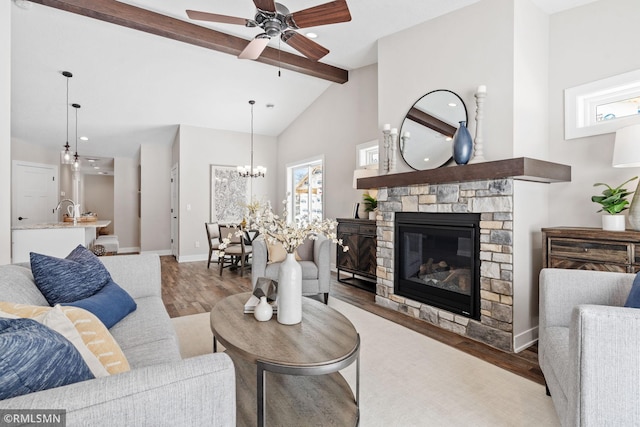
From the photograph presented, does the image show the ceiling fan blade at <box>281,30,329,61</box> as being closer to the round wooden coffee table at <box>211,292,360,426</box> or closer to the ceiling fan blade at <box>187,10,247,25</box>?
the ceiling fan blade at <box>187,10,247,25</box>

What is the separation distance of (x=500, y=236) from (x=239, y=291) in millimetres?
3195

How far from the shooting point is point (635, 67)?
103 inches

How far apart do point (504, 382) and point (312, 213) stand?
469 cm

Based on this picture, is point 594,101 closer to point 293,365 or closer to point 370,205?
point 370,205

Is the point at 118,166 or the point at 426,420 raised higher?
the point at 118,166

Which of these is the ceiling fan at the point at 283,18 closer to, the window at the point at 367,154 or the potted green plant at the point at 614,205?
the window at the point at 367,154

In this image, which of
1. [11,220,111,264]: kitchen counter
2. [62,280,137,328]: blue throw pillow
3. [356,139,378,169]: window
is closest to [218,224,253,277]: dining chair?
[11,220,111,264]: kitchen counter

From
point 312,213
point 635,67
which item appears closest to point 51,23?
point 312,213

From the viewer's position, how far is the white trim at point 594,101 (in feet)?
8.68

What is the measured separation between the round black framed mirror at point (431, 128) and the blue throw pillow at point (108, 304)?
2915mm

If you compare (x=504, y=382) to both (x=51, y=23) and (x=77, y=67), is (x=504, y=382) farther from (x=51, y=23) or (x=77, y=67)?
(x=77, y=67)

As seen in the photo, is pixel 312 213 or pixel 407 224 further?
pixel 312 213

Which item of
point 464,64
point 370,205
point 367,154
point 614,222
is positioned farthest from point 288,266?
point 367,154

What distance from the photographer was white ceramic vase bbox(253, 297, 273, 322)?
1.89 meters
